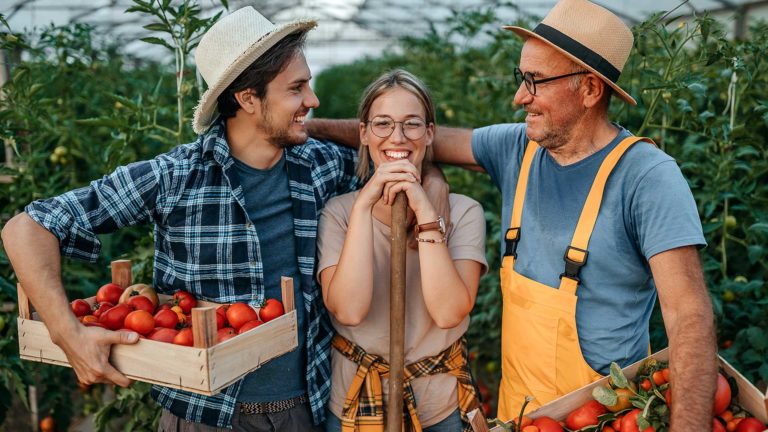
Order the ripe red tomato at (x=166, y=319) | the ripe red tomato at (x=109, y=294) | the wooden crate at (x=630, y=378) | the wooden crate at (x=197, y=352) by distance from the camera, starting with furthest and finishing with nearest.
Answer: the ripe red tomato at (x=109, y=294) → the ripe red tomato at (x=166, y=319) → the wooden crate at (x=630, y=378) → the wooden crate at (x=197, y=352)

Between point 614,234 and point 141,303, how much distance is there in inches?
54.8

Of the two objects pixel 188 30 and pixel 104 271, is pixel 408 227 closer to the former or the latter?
pixel 188 30

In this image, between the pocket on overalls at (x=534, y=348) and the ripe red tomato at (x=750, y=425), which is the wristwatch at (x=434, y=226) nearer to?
the pocket on overalls at (x=534, y=348)

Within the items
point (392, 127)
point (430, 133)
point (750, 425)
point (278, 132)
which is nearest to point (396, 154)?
point (392, 127)

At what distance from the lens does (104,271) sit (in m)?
3.26

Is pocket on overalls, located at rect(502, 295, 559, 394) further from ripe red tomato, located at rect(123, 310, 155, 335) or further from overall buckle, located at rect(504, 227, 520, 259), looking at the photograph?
ripe red tomato, located at rect(123, 310, 155, 335)

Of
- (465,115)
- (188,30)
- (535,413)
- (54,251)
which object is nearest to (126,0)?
(465,115)

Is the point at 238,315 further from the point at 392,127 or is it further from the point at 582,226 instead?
the point at 582,226

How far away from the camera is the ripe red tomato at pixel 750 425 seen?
165 centimetres


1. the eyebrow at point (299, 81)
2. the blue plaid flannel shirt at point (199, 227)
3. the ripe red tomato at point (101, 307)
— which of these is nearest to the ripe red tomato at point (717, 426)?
the blue plaid flannel shirt at point (199, 227)

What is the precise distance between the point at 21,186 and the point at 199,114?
1287 mm

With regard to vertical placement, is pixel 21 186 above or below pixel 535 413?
above

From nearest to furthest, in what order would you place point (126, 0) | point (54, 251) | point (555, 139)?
1. point (54, 251)
2. point (555, 139)
3. point (126, 0)

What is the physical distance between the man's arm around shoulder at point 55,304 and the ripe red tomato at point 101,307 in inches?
3.5
